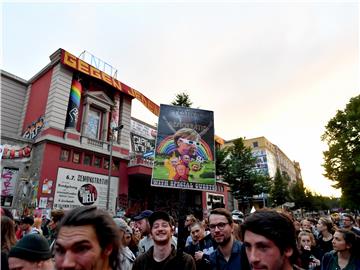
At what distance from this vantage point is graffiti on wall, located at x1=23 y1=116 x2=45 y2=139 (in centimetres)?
1677

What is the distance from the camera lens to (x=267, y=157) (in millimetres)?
56938

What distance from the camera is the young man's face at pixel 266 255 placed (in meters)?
1.77

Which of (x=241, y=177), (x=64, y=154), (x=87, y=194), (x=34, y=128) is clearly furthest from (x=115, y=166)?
(x=241, y=177)

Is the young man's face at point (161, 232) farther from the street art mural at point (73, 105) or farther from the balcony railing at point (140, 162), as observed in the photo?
the balcony railing at point (140, 162)

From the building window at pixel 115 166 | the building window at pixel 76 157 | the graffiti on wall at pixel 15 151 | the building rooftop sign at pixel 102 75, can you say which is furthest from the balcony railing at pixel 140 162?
the graffiti on wall at pixel 15 151

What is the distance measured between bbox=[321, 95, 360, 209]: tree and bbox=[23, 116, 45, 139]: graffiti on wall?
78.8 feet

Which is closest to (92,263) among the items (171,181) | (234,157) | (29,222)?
(29,222)

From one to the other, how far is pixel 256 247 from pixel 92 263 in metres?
1.16

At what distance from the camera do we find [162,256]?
10.2 ft

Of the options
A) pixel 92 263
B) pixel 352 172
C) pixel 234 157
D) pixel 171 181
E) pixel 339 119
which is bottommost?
pixel 92 263

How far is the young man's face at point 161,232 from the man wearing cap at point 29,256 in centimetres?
132

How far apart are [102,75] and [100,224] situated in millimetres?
18893

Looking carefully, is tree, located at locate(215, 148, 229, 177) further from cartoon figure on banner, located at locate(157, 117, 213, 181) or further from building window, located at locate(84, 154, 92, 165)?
cartoon figure on banner, located at locate(157, 117, 213, 181)

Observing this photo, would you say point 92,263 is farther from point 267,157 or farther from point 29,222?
point 267,157
